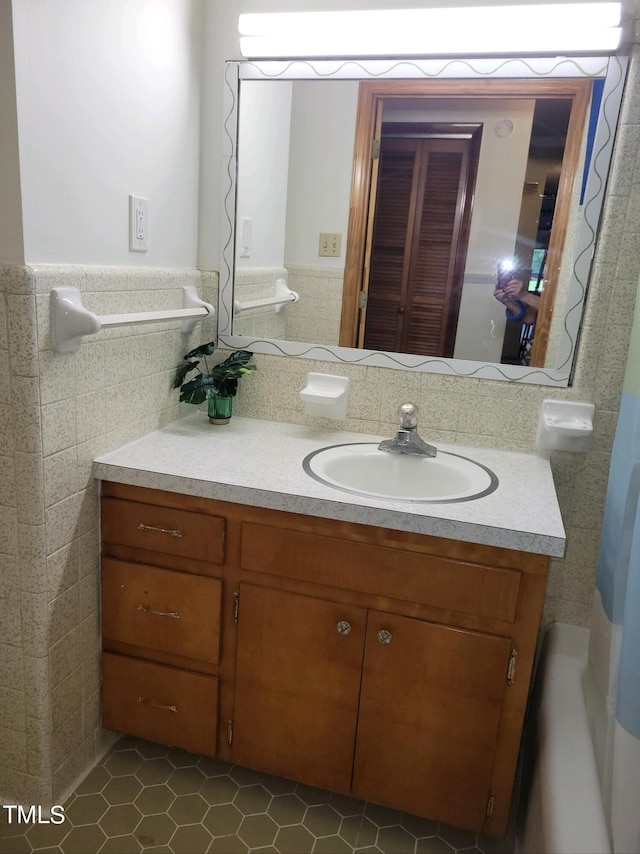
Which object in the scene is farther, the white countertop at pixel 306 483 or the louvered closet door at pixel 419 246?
the louvered closet door at pixel 419 246

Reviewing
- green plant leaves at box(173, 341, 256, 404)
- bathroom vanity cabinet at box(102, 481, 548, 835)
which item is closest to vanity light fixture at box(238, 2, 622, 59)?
green plant leaves at box(173, 341, 256, 404)

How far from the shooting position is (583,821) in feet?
3.31

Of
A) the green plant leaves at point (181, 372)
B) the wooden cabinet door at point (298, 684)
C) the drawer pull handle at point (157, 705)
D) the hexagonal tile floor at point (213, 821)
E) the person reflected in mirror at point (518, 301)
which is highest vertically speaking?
the person reflected in mirror at point (518, 301)

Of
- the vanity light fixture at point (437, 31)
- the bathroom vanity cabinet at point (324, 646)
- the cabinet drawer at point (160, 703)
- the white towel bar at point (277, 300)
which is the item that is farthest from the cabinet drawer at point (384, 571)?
the vanity light fixture at point (437, 31)

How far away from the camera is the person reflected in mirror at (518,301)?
4.92ft

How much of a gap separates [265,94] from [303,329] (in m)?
0.61

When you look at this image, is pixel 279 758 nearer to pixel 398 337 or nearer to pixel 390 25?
pixel 398 337

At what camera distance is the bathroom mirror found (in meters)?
1.43

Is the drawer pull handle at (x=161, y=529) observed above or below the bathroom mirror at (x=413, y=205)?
below

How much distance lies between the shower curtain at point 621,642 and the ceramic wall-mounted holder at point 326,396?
2.24 feet

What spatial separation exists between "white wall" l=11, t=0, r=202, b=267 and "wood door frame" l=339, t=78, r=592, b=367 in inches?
17.7

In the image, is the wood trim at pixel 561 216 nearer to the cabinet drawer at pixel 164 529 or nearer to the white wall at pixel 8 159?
the cabinet drawer at pixel 164 529

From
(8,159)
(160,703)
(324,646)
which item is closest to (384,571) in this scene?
(324,646)

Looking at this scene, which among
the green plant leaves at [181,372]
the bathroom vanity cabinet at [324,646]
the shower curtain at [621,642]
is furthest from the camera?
the green plant leaves at [181,372]
